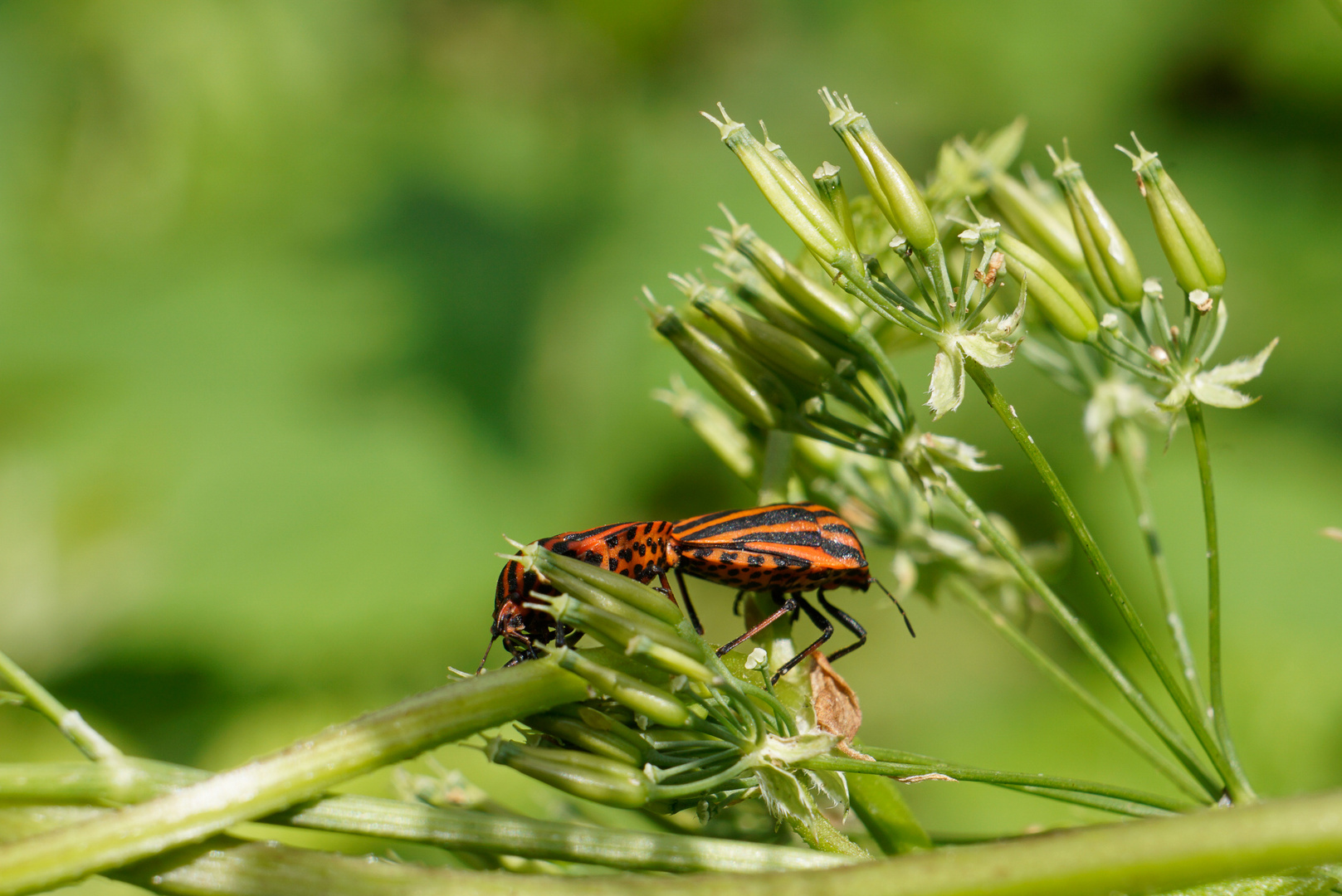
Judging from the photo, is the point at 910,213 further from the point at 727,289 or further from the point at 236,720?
the point at 236,720

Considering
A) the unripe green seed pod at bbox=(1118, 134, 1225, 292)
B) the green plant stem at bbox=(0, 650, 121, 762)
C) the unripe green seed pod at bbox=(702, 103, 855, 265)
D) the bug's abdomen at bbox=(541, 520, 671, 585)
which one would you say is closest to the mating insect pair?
the bug's abdomen at bbox=(541, 520, 671, 585)

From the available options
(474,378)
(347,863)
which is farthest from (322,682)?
(347,863)

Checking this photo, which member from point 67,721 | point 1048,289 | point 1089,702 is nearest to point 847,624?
point 1089,702

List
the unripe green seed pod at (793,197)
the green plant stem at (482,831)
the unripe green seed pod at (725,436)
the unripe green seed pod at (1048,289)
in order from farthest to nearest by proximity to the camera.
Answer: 1. the unripe green seed pod at (725,436)
2. the unripe green seed pod at (1048,289)
3. the unripe green seed pod at (793,197)
4. the green plant stem at (482,831)

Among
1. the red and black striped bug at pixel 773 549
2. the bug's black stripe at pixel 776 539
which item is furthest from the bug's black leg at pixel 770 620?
the bug's black stripe at pixel 776 539

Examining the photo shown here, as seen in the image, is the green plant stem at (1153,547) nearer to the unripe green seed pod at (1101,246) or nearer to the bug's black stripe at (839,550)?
the unripe green seed pod at (1101,246)

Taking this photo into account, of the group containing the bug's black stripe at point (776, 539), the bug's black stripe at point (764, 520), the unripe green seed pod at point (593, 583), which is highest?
the bug's black stripe at point (764, 520)
